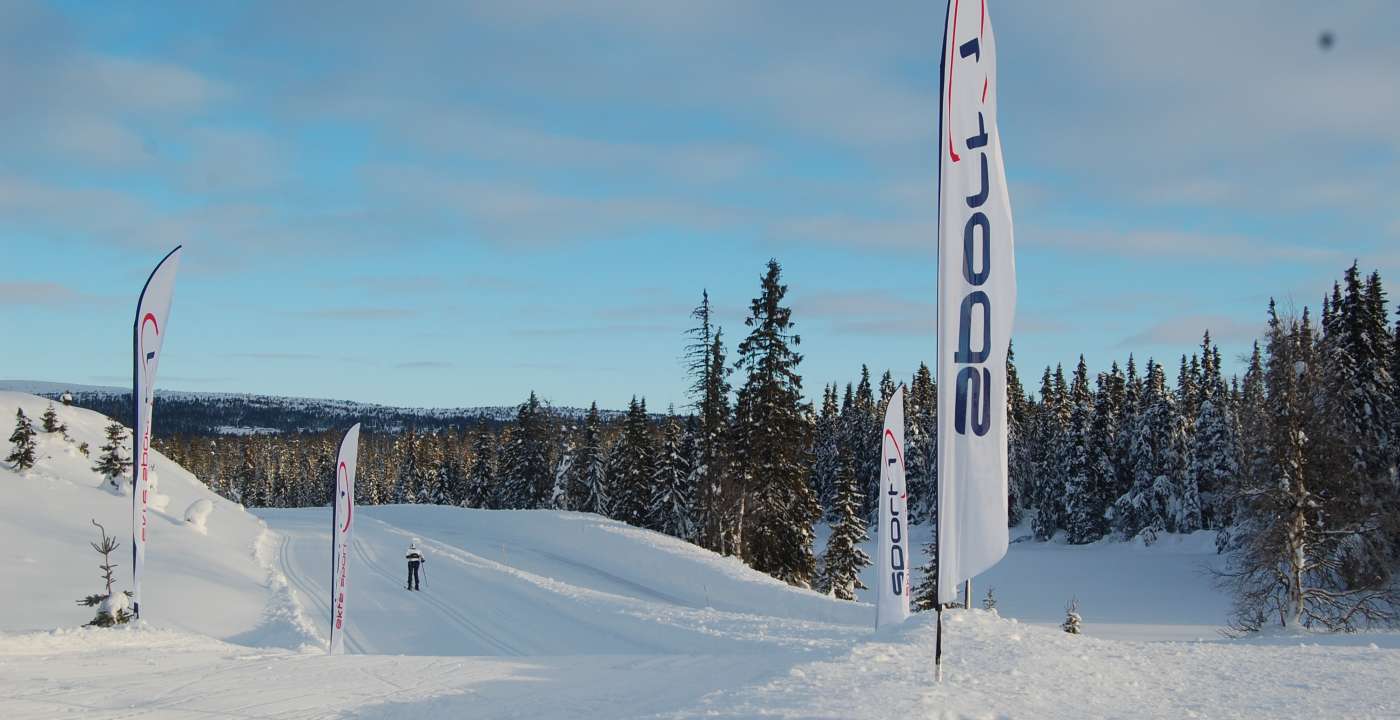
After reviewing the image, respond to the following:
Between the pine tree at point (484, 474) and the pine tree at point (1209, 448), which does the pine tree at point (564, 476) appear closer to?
the pine tree at point (484, 474)

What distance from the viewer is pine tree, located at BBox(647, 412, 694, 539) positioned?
47562mm

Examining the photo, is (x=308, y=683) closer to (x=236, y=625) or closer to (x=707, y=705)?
(x=707, y=705)

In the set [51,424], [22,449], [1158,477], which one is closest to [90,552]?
[22,449]

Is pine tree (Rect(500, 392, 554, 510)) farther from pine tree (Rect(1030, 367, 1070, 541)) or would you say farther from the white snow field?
pine tree (Rect(1030, 367, 1070, 541))

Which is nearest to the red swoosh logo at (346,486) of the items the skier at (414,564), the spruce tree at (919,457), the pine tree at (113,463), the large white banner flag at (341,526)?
the large white banner flag at (341,526)

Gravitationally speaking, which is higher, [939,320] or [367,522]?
[939,320]

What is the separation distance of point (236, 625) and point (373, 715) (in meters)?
12.8

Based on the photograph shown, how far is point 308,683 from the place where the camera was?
917cm

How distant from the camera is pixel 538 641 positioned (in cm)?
1709

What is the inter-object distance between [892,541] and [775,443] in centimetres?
1779

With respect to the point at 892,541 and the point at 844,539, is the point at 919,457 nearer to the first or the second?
the point at 844,539

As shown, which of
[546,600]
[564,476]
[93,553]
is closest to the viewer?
[546,600]

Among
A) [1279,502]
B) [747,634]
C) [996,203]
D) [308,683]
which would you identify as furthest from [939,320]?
[1279,502]

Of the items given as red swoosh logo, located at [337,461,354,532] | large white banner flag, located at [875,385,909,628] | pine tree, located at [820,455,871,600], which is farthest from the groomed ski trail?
pine tree, located at [820,455,871,600]
